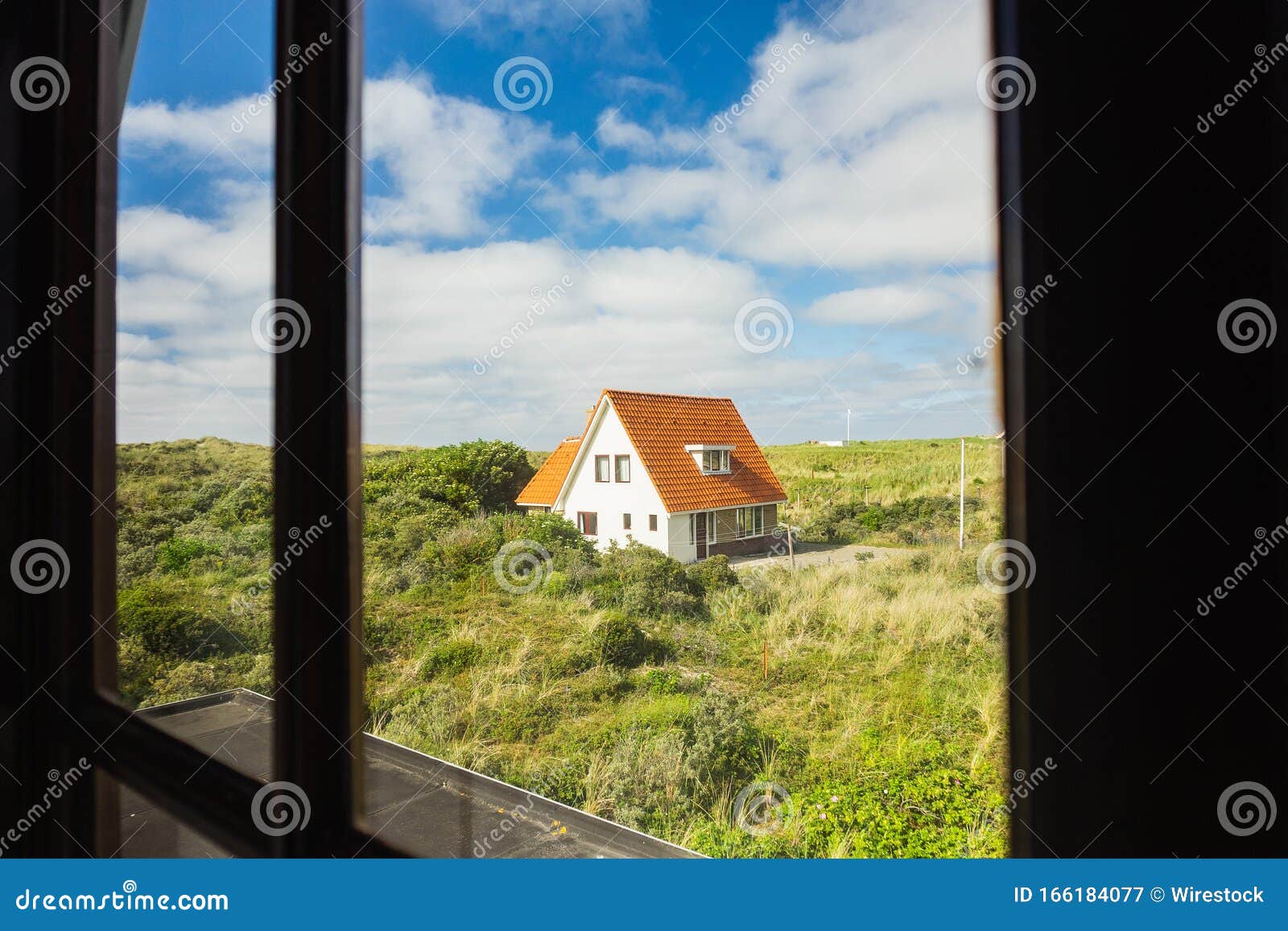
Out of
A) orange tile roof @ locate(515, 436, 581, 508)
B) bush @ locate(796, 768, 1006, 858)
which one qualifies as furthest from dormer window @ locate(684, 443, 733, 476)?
bush @ locate(796, 768, 1006, 858)

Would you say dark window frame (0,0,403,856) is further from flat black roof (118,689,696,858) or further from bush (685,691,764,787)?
bush (685,691,764,787)

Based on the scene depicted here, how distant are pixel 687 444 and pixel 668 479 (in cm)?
8

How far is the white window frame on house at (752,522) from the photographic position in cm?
119

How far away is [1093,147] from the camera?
539mm

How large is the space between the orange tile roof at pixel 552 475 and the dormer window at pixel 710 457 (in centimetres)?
24

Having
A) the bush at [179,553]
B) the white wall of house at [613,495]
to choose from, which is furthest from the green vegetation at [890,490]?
the bush at [179,553]

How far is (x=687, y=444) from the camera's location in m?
1.24

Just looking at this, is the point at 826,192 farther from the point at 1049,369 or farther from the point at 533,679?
the point at 533,679

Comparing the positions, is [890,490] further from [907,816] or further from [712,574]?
[907,816]

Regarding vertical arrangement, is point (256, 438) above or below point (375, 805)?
above

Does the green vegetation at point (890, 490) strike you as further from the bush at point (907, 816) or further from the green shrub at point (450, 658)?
the green shrub at point (450, 658)

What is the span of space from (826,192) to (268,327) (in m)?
0.95
